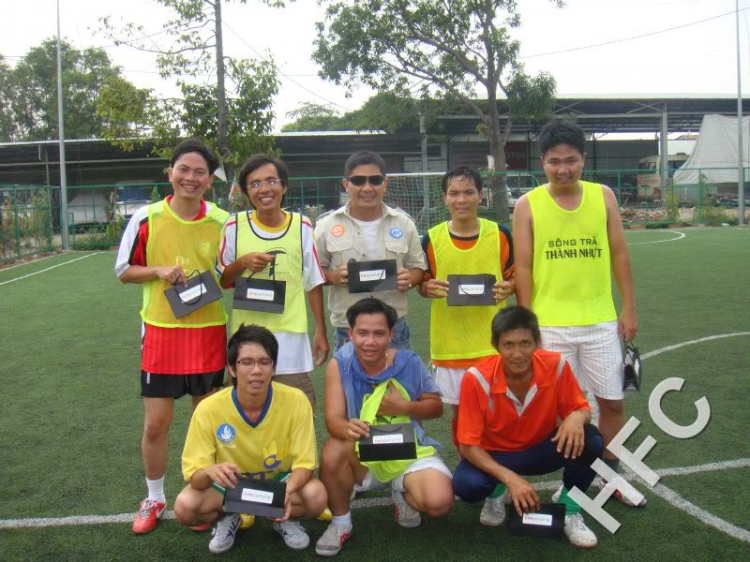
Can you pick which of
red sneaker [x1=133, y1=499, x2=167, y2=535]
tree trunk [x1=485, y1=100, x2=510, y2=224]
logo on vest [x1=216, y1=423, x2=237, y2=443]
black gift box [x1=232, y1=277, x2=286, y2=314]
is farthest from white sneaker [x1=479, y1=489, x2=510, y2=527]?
tree trunk [x1=485, y1=100, x2=510, y2=224]

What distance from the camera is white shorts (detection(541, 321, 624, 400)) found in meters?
3.47

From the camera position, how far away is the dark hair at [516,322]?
3.20m

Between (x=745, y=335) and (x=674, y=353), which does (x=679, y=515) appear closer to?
(x=674, y=353)

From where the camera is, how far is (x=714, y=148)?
2828 cm

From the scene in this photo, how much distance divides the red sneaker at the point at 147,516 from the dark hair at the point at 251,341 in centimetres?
84

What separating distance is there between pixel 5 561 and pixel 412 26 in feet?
74.5

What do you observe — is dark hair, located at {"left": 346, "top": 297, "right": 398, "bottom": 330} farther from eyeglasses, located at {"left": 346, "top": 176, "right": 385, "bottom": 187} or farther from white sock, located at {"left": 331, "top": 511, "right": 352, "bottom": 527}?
white sock, located at {"left": 331, "top": 511, "right": 352, "bottom": 527}

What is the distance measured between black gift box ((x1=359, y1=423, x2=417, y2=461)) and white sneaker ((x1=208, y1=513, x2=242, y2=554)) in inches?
26.3

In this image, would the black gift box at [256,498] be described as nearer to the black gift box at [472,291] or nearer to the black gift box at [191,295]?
the black gift box at [191,295]

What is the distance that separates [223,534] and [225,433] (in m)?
0.45

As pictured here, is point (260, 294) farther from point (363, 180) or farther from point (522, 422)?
point (522, 422)

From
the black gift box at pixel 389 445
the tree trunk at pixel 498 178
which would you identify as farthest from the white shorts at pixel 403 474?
the tree trunk at pixel 498 178

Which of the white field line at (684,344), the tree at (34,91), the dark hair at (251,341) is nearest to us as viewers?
the dark hair at (251,341)

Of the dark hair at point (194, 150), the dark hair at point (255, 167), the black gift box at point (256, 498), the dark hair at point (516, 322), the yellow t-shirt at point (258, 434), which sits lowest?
the black gift box at point (256, 498)
